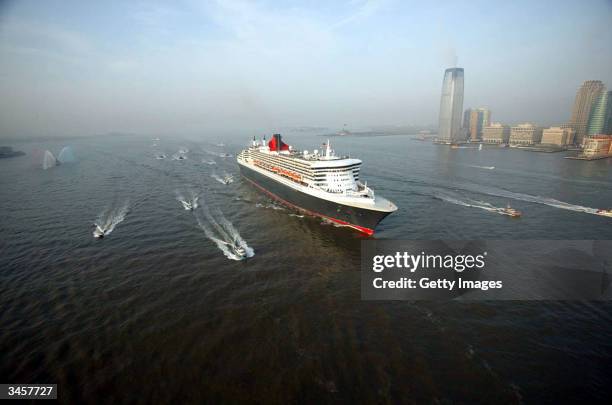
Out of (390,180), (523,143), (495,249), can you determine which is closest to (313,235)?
(495,249)

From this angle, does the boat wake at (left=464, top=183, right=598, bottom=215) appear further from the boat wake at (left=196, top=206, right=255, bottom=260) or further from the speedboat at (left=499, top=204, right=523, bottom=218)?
the boat wake at (left=196, top=206, right=255, bottom=260)

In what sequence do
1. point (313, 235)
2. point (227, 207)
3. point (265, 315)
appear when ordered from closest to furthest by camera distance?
point (265, 315)
point (313, 235)
point (227, 207)

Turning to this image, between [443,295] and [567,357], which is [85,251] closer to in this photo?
[443,295]

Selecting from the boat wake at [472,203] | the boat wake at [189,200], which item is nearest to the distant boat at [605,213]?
the boat wake at [472,203]

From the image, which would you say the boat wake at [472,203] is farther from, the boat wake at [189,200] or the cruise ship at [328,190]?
the boat wake at [189,200]

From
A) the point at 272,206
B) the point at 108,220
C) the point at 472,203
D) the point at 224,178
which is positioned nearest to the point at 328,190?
the point at 272,206

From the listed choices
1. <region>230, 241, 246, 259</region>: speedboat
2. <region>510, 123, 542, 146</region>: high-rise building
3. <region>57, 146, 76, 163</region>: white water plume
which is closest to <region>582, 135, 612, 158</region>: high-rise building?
<region>510, 123, 542, 146</region>: high-rise building
